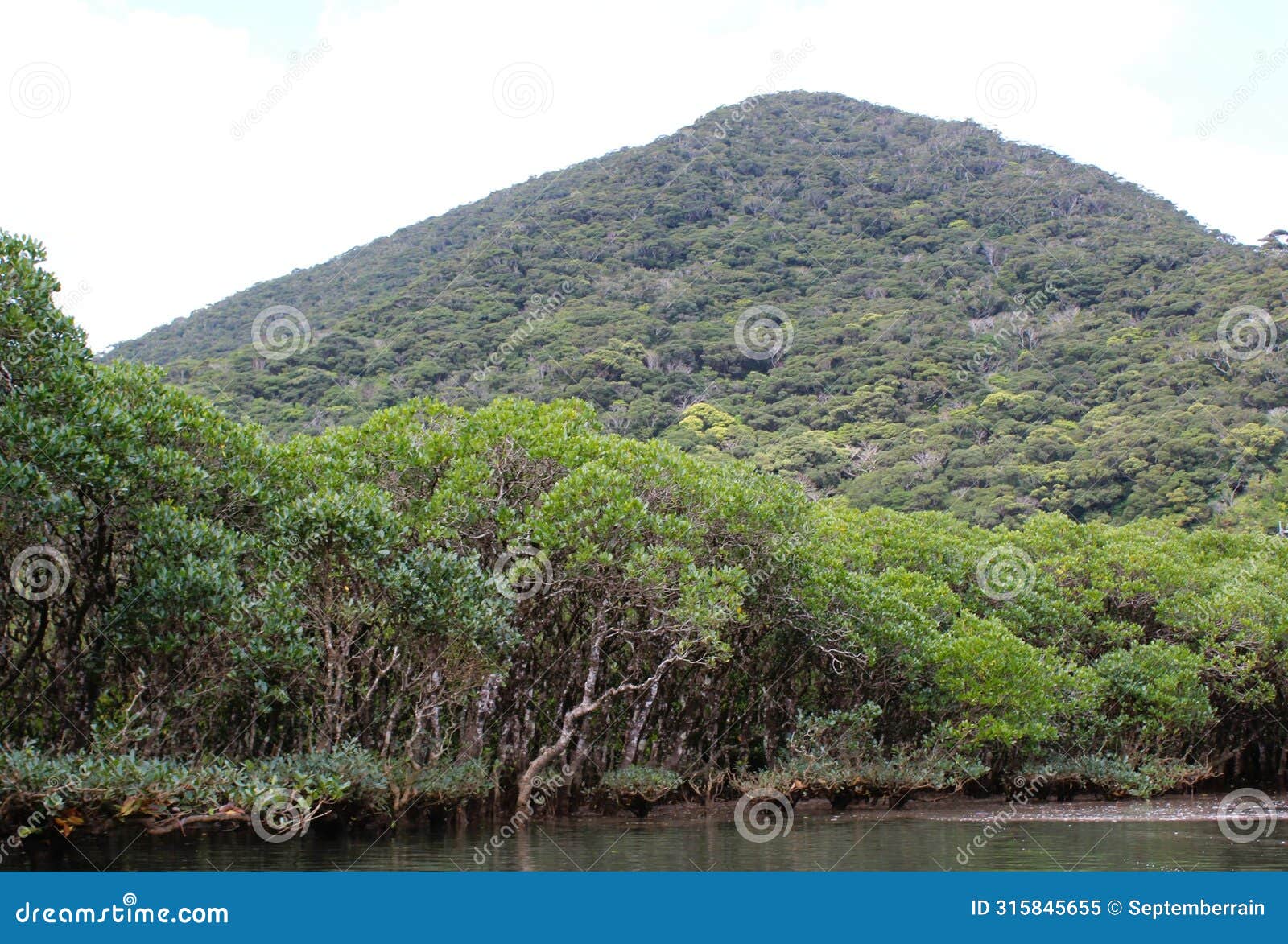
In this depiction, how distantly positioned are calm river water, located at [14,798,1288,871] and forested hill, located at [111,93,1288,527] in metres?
34.4

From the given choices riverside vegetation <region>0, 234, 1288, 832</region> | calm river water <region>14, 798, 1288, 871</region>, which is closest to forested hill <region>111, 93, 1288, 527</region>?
riverside vegetation <region>0, 234, 1288, 832</region>

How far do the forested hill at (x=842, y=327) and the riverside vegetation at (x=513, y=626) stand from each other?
2469 centimetres

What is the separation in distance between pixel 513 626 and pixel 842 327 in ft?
222

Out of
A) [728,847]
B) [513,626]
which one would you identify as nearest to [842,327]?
[513,626]

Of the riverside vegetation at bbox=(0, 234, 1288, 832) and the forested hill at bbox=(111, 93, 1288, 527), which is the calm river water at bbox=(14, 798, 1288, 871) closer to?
the riverside vegetation at bbox=(0, 234, 1288, 832)

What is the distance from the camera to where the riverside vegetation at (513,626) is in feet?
53.6

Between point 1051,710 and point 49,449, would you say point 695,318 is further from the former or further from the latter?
point 49,449

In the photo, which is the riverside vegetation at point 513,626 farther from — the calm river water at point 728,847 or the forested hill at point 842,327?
the forested hill at point 842,327

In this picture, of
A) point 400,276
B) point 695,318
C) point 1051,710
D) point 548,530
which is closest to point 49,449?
point 548,530

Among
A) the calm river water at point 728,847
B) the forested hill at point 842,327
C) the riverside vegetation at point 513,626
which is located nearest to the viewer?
the calm river water at point 728,847

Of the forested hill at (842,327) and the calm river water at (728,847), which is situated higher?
the forested hill at (842,327)

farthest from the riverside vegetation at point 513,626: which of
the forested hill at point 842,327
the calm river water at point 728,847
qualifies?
the forested hill at point 842,327

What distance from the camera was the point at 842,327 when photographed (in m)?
85.7

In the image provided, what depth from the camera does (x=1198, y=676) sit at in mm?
30469
